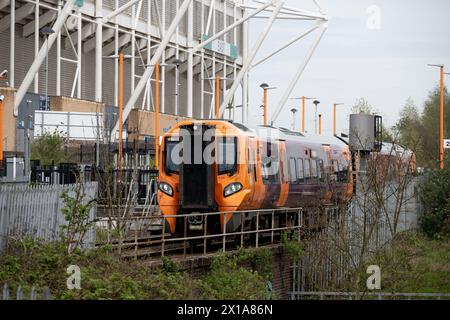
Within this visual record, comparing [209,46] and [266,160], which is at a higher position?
[209,46]

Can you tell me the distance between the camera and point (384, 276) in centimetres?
2614

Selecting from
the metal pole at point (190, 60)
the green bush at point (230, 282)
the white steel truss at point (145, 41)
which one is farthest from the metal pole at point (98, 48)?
the green bush at point (230, 282)

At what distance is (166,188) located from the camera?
27.4m

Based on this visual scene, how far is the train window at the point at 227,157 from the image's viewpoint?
27.1 metres

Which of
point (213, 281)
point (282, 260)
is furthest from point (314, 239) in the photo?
point (213, 281)

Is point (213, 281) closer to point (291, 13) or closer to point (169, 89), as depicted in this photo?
point (169, 89)

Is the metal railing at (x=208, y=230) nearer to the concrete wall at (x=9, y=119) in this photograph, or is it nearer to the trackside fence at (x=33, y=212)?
the trackside fence at (x=33, y=212)

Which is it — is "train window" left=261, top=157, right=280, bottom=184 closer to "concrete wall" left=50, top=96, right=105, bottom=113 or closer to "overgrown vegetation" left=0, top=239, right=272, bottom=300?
"overgrown vegetation" left=0, top=239, right=272, bottom=300

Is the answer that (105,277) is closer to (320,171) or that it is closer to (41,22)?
(320,171)

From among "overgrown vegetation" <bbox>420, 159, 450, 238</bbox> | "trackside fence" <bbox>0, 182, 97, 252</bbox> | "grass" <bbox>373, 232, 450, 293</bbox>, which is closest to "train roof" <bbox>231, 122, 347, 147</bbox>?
"grass" <bbox>373, 232, 450, 293</bbox>

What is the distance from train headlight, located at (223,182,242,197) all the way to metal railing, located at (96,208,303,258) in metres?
0.55

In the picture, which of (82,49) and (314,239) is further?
(82,49)

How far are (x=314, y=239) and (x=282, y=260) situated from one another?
1584 mm
